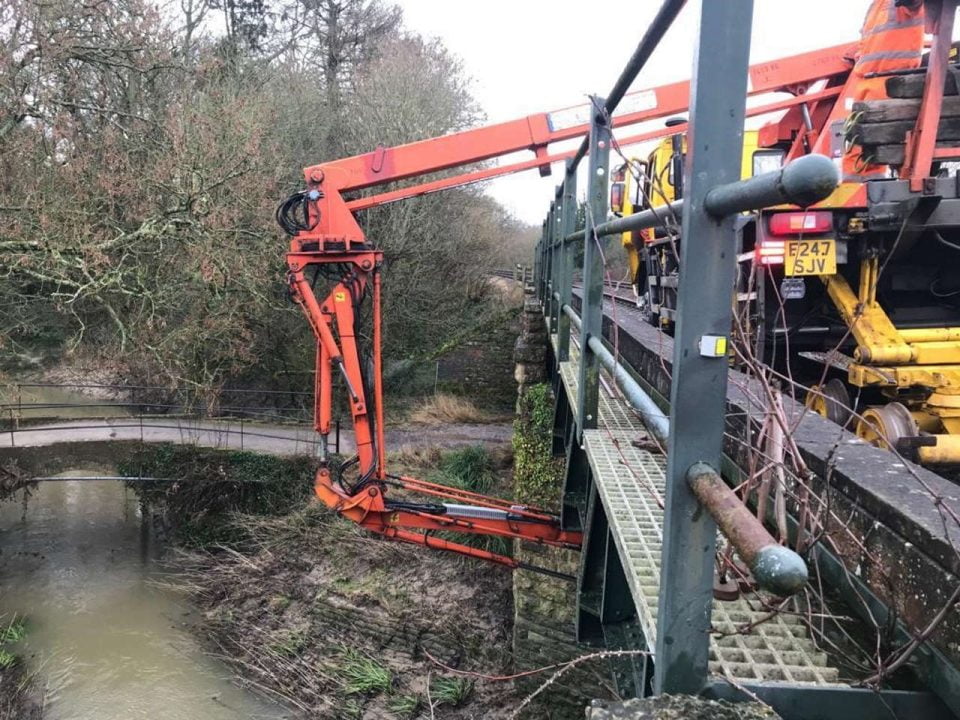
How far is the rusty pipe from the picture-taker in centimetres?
86

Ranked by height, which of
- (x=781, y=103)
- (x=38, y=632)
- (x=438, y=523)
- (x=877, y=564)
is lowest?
(x=38, y=632)

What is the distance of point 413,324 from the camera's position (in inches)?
698

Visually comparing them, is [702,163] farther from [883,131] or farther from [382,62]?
[382,62]

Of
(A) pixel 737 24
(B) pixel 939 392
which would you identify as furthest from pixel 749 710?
(B) pixel 939 392

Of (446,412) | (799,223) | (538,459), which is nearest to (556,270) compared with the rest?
(799,223)

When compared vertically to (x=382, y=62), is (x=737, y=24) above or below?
below

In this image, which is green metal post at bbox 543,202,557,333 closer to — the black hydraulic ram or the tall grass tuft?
the black hydraulic ram

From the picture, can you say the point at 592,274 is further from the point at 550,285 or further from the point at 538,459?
the point at 538,459

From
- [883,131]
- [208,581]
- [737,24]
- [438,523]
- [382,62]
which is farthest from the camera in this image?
[382,62]

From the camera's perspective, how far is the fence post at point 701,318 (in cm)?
119

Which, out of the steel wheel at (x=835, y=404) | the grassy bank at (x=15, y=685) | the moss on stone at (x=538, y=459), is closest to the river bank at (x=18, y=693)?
the grassy bank at (x=15, y=685)

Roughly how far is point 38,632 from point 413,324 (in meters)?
10.1

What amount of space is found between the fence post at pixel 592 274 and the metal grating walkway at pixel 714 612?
373mm

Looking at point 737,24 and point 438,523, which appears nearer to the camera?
point 737,24
